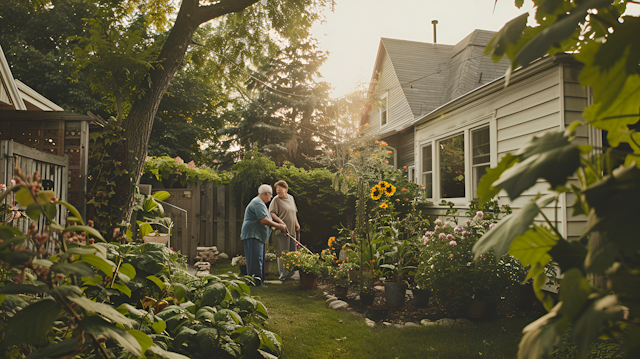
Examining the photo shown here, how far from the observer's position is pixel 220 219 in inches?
333

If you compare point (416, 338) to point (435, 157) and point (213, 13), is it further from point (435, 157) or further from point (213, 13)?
point (213, 13)

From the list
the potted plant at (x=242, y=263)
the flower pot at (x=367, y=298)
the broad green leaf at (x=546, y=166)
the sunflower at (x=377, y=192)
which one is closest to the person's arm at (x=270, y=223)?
the potted plant at (x=242, y=263)

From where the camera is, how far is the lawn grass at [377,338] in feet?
9.95

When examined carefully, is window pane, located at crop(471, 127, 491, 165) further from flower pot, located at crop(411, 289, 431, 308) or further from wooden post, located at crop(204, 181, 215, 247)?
wooden post, located at crop(204, 181, 215, 247)

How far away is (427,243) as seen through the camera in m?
4.27

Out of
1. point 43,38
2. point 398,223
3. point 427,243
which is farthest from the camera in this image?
point 43,38

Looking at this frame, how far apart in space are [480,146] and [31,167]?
20.7 ft

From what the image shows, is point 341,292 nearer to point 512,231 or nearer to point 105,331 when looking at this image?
point 105,331

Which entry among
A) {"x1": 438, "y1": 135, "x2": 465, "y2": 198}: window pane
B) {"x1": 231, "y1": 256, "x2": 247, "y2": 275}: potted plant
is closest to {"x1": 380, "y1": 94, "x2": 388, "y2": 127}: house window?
{"x1": 438, "y1": 135, "x2": 465, "y2": 198}: window pane

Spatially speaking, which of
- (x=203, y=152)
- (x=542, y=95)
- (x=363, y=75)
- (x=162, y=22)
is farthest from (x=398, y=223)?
(x=203, y=152)

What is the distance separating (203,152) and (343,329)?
64.8ft

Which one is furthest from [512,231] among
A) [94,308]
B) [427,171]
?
[427,171]

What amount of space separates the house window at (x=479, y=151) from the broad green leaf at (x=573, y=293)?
19.3 feet

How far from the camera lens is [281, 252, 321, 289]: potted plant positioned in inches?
213
